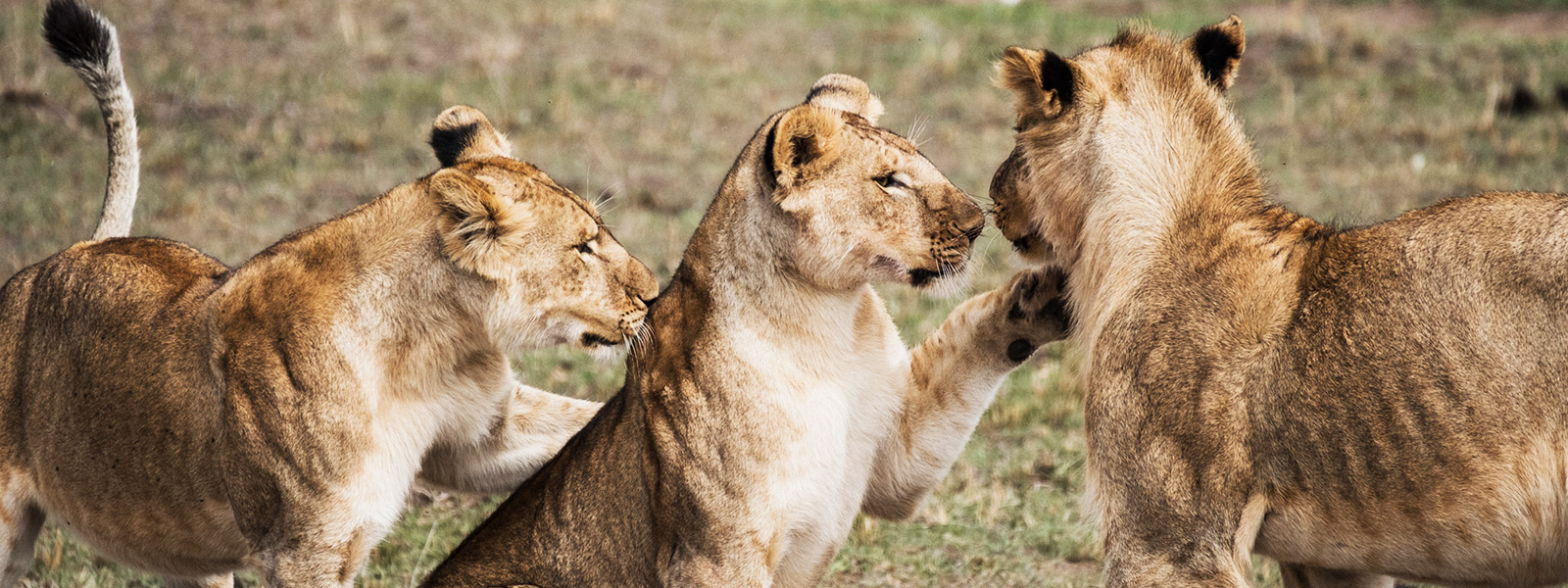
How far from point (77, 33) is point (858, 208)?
9.62 feet

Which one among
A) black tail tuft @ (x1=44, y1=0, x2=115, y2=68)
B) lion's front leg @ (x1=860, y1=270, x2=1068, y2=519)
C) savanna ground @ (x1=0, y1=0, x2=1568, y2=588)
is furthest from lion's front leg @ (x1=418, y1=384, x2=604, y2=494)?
black tail tuft @ (x1=44, y1=0, x2=115, y2=68)

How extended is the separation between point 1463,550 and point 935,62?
1090cm

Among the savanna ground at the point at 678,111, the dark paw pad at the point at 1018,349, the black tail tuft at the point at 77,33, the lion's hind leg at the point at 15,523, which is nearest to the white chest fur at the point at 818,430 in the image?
the dark paw pad at the point at 1018,349

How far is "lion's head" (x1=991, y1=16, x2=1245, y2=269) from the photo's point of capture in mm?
3770

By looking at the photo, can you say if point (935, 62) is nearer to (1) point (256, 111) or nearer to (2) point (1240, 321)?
(1) point (256, 111)

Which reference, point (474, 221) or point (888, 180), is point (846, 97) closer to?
point (888, 180)

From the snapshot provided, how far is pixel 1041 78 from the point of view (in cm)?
376

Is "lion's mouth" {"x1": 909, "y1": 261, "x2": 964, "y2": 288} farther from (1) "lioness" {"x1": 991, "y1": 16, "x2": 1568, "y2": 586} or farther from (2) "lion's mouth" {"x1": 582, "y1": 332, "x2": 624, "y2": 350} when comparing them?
(2) "lion's mouth" {"x1": 582, "y1": 332, "x2": 624, "y2": 350}

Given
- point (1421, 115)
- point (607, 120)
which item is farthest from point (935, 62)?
point (1421, 115)

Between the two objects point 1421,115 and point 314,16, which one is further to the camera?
point 314,16

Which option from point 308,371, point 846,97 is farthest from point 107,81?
point 846,97

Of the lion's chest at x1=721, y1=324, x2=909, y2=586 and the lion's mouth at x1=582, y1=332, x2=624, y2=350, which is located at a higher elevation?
the lion's mouth at x1=582, y1=332, x2=624, y2=350

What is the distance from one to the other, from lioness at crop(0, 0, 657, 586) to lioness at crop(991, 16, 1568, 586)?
123 cm

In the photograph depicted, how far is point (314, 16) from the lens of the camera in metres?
14.4
